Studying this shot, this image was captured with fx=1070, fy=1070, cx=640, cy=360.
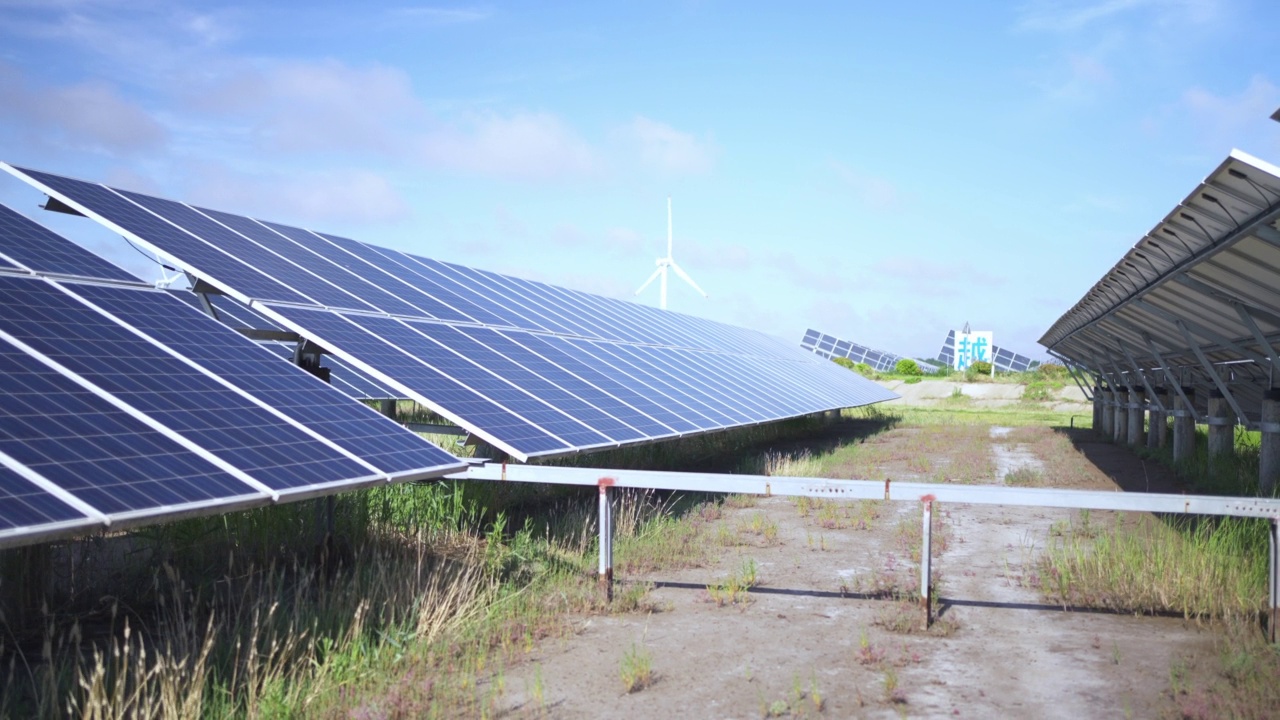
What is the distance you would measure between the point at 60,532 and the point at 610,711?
3.65m

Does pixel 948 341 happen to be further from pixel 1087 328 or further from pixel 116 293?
pixel 116 293

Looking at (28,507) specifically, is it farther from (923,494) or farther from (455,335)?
(455,335)

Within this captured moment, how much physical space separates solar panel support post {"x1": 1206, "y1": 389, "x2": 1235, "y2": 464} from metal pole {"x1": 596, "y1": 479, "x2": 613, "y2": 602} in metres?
17.6

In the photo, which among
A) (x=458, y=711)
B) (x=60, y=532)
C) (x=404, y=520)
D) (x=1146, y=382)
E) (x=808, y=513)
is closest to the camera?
(x=60, y=532)

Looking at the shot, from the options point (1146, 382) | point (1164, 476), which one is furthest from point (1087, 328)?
point (1164, 476)

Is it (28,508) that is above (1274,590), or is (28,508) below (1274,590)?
above

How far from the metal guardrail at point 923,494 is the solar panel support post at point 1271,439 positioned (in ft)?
33.2

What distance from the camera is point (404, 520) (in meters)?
12.2

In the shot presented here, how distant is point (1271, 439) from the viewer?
18.4 m

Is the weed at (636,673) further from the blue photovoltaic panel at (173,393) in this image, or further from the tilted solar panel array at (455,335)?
the tilted solar panel array at (455,335)

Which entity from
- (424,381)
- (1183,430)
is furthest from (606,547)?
(1183,430)

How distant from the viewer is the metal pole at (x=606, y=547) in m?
10.2

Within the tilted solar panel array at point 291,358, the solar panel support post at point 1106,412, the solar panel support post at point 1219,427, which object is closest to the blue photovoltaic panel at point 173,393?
the tilted solar panel array at point 291,358

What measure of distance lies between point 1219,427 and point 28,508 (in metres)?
23.9
